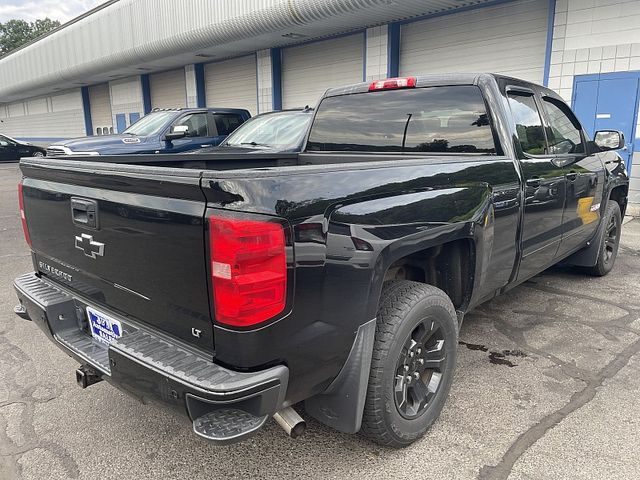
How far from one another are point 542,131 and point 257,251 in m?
2.97

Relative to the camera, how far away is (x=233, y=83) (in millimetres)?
18438

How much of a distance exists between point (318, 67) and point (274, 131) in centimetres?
808

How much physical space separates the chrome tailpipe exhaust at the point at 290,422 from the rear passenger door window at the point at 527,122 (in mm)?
2441

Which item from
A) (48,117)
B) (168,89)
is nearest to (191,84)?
(168,89)

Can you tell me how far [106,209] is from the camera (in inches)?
85.3

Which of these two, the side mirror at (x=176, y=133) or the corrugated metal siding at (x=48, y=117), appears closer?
the side mirror at (x=176, y=133)

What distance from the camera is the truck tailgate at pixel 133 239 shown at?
1854 mm

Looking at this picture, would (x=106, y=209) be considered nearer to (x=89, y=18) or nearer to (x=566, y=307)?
(x=566, y=307)

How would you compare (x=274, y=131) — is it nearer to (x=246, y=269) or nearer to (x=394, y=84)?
(x=394, y=84)

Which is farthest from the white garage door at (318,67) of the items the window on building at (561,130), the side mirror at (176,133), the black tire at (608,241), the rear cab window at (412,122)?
the rear cab window at (412,122)

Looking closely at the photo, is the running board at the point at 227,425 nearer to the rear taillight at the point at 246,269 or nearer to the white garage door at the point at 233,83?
the rear taillight at the point at 246,269

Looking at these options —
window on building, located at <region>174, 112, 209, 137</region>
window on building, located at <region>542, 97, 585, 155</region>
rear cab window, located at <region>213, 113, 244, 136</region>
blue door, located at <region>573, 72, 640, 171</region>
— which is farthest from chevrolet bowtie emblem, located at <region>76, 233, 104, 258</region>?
blue door, located at <region>573, 72, 640, 171</region>

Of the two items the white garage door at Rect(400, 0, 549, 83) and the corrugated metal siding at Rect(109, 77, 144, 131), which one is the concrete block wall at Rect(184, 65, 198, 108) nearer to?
the corrugated metal siding at Rect(109, 77, 144, 131)

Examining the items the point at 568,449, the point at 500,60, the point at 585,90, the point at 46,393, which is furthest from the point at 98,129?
the point at 568,449
